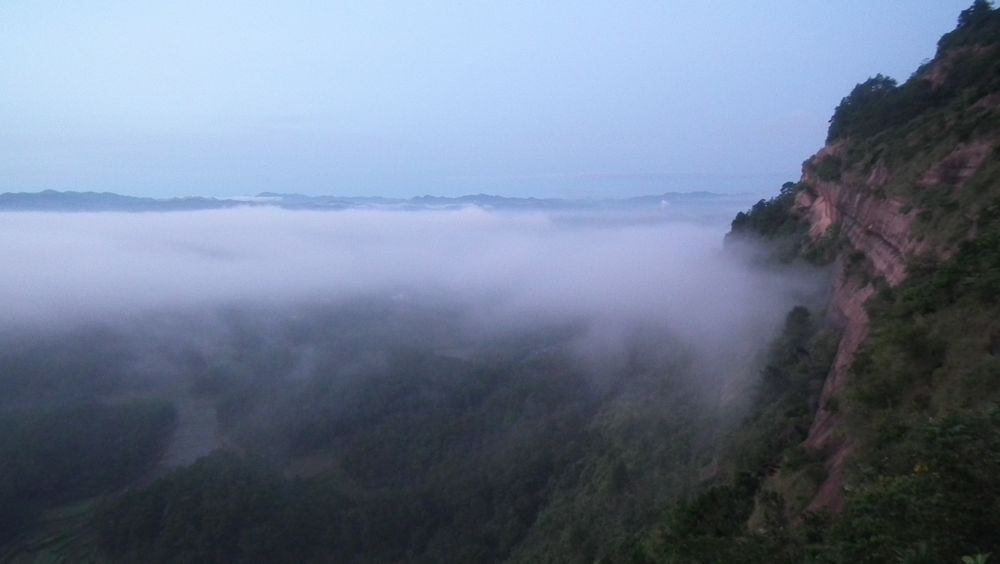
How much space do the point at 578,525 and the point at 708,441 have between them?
7735 millimetres

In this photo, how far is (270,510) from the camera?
50531mm

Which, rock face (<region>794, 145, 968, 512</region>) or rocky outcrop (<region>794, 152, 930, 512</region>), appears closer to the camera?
rocky outcrop (<region>794, 152, 930, 512</region>)

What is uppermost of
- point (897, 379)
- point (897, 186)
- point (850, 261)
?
point (897, 186)

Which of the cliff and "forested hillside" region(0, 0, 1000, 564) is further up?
the cliff

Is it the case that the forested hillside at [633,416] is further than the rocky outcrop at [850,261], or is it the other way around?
the rocky outcrop at [850,261]

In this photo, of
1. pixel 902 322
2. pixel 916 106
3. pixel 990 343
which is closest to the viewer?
pixel 990 343

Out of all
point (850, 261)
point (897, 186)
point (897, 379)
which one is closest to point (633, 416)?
point (850, 261)

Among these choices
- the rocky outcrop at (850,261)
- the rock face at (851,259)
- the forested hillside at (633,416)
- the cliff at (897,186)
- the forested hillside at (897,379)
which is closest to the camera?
the forested hillside at (897,379)

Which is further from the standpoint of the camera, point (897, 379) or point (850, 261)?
point (850, 261)

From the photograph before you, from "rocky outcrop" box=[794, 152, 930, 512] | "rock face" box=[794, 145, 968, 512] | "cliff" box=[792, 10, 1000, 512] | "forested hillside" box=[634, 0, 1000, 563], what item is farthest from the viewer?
"cliff" box=[792, 10, 1000, 512]

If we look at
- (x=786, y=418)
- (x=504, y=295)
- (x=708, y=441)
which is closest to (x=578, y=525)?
(x=708, y=441)

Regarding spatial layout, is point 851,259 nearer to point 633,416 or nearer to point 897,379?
point 897,379

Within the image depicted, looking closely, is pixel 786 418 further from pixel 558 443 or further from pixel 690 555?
pixel 558 443

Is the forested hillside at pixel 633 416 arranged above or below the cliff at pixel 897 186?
below
